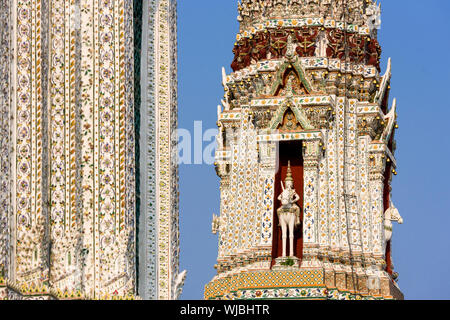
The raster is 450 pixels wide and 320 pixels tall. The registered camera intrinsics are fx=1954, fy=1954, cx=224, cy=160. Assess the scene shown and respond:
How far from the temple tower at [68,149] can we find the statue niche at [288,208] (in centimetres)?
761

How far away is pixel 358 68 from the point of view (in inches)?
1735

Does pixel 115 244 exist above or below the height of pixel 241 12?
below

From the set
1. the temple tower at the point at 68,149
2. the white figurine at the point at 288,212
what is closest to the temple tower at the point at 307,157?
the white figurine at the point at 288,212

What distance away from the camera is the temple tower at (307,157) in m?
41.1

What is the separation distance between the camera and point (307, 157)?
4184cm

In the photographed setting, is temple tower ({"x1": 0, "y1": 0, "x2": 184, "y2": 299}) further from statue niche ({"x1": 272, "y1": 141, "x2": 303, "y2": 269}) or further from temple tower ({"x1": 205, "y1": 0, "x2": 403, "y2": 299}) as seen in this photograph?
temple tower ({"x1": 205, "y1": 0, "x2": 403, "y2": 299})

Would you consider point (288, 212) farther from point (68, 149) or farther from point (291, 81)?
point (68, 149)

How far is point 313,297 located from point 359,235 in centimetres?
330

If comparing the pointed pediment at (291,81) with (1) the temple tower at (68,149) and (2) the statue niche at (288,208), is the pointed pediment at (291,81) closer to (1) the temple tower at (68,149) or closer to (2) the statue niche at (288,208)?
(2) the statue niche at (288,208)

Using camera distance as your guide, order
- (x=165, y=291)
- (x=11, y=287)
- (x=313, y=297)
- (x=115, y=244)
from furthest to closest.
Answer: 1. (x=313, y=297)
2. (x=165, y=291)
3. (x=115, y=244)
4. (x=11, y=287)

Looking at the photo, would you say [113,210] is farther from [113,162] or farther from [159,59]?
[159,59]

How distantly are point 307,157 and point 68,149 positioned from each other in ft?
36.9
